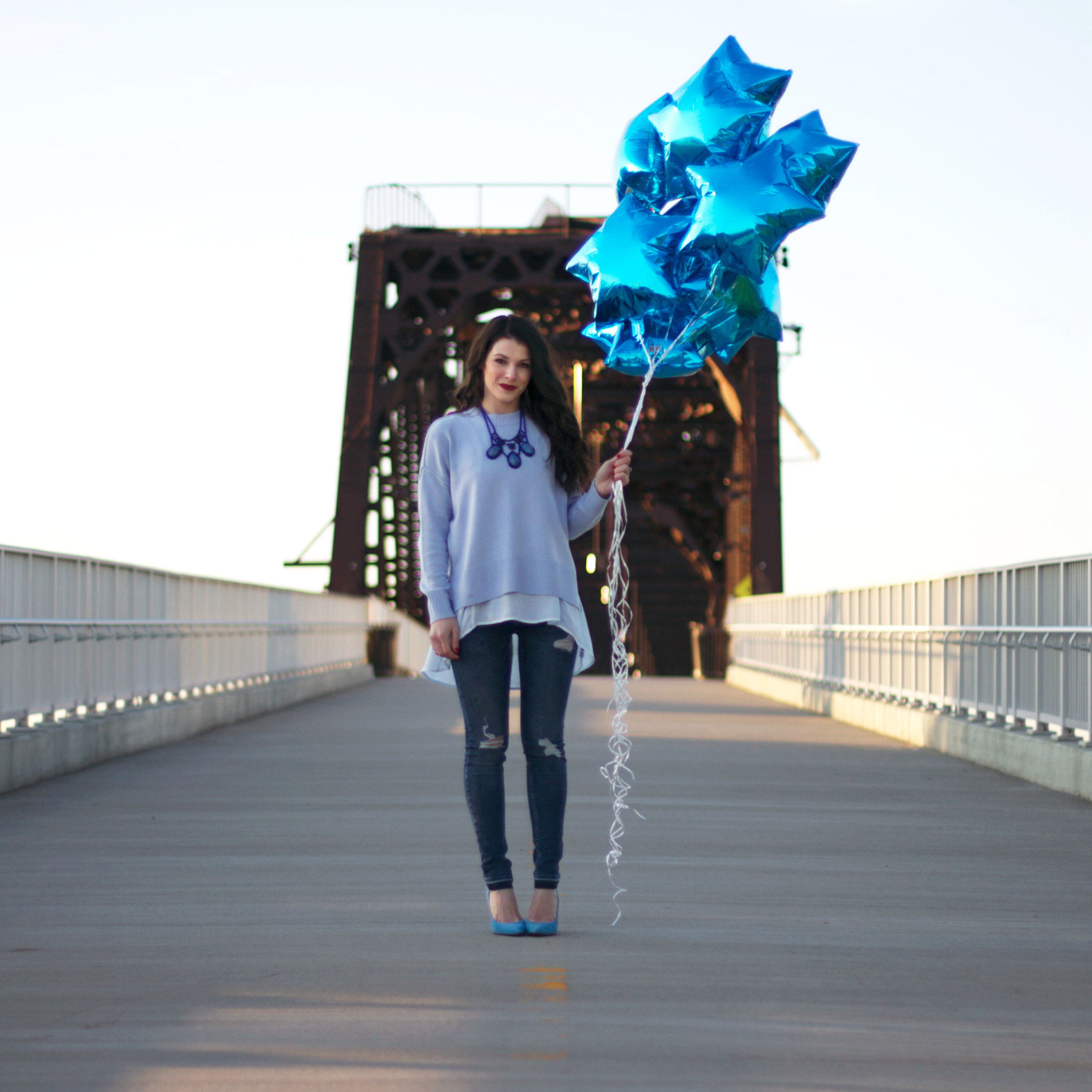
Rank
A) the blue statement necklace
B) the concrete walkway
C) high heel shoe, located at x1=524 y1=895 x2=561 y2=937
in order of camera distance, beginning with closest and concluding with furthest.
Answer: the concrete walkway < the blue statement necklace < high heel shoe, located at x1=524 y1=895 x2=561 y2=937

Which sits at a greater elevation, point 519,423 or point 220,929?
point 519,423

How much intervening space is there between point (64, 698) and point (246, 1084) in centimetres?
837

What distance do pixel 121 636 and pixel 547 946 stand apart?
28.2ft

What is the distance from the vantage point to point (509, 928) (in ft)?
17.2

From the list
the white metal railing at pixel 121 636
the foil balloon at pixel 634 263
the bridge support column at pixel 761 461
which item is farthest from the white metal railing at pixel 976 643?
the bridge support column at pixel 761 461

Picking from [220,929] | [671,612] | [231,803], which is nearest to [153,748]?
[231,803]

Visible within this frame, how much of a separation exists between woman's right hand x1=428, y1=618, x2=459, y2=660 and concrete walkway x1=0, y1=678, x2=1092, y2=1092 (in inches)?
33.3

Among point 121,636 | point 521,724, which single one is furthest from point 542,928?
point 121,636

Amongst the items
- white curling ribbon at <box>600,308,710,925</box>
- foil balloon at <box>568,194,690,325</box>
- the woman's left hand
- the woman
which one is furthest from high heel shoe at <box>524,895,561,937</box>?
foil balloon at <box>568,194,690,325</box>

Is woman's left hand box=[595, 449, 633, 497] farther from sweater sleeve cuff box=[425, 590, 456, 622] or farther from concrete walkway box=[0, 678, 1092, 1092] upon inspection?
concrete walkway box=[0, 678, 1092, 1092]

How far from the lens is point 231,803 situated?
9547 millimetres

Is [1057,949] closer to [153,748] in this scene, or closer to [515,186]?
[153,748]

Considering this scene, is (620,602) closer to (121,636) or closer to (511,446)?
(511,446)

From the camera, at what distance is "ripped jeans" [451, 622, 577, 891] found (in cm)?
506
